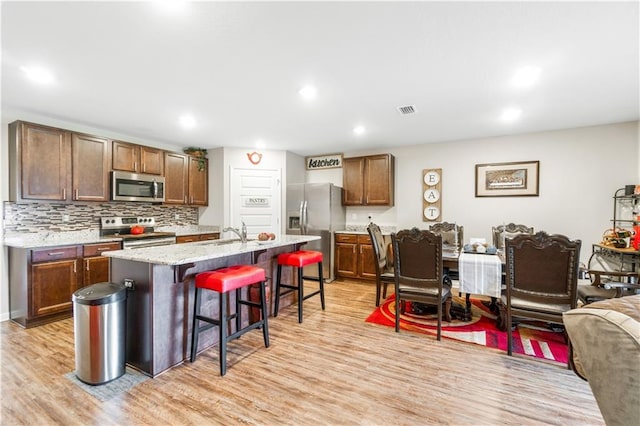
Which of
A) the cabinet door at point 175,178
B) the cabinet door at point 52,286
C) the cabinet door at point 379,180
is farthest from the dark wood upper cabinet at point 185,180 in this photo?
the cabinet door at point 379,180

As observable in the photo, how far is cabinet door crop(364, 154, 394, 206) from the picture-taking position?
5207 mm

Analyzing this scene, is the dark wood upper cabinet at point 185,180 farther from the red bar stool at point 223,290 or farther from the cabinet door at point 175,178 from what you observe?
the red bar stool at point 223,290

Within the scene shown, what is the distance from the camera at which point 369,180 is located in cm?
537

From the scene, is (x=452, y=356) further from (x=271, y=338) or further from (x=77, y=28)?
(x=77, y=28)

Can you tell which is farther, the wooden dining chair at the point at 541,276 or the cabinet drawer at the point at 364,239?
the cabinet drawer at the point at 364,239

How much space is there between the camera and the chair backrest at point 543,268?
2256mm

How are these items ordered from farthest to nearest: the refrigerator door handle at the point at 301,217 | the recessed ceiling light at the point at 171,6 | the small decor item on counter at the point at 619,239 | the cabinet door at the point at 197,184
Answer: the refrigerator door handle at the point at 301,217 < the cabinet door at the point at 197,184 < the small decor item on counter at the point at 619,239 < the recessed ceiling light at the point at 171,6

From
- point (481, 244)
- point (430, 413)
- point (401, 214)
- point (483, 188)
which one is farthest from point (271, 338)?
point (483, 188)

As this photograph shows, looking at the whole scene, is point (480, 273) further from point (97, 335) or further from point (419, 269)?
point (97, 335)

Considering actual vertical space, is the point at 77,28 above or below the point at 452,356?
above

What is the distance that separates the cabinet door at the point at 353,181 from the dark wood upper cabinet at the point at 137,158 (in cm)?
328

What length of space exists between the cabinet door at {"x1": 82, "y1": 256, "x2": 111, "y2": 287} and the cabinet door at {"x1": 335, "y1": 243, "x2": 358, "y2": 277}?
355 centimetres

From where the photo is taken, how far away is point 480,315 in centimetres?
345

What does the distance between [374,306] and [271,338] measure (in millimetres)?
1581
